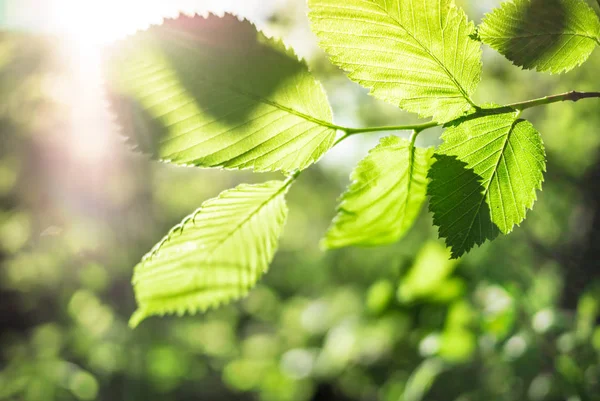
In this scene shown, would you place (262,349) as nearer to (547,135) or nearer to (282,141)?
(547,135)

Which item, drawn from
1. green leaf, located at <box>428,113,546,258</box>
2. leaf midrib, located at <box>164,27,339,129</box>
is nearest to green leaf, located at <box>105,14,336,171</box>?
leaf midrib, located at <box>164,27,339,129</box>

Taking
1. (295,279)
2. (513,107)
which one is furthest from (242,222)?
(295,279)

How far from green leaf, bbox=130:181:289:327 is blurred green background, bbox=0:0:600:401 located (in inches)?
6.3

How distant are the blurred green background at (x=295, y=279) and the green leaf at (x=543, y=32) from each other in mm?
330

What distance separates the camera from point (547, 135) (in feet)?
8.35

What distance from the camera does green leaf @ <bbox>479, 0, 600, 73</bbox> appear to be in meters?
0.40

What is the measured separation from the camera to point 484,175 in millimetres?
419

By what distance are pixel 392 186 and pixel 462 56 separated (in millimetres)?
155

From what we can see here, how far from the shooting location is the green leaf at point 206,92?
0.41 m


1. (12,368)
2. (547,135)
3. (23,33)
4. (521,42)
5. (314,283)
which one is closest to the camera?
(521,42)

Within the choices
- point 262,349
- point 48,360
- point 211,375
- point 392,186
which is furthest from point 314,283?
point 392,186

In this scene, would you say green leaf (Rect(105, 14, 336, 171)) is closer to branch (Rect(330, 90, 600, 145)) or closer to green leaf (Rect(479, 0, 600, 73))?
branch (Rect(330, 90, 600, 145))

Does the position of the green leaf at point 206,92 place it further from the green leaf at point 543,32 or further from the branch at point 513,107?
the green leaf at point 543,32

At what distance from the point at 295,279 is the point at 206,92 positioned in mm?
5988
